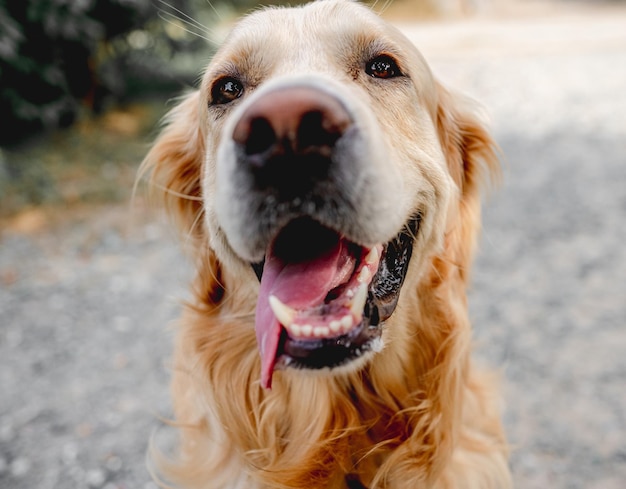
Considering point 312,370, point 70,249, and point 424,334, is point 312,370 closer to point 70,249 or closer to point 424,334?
point 424,334

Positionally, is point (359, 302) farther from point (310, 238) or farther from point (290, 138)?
point (290, 138)

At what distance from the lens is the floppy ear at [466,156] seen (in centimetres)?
245

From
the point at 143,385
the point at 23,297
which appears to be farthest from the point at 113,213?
the point at 143,385

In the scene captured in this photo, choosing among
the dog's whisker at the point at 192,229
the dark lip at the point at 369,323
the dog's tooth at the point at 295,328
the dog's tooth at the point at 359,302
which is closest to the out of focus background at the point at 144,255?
the dog's whisker at the point at 192,229

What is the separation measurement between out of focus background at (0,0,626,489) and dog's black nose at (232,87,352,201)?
1257 mm

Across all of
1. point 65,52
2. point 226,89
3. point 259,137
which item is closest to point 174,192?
point 226,89

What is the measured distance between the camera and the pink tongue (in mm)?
1724

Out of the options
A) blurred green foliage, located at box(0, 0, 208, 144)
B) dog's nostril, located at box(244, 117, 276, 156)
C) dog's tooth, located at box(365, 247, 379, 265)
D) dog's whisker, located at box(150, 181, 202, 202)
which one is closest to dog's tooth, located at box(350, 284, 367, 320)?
dog's tooth, located at box(365, 247, 379, 265)

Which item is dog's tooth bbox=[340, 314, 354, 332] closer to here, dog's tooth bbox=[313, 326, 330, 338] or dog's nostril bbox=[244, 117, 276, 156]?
dog's tooth bbox=[313, 326, 330, 338]

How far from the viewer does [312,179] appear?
1.54 m

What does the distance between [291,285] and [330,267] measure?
0.13 meters

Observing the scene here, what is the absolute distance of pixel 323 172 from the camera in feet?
5.03

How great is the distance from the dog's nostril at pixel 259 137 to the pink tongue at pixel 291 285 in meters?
0.42

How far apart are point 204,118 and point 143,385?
6.74 ft
